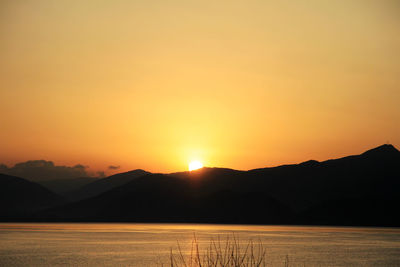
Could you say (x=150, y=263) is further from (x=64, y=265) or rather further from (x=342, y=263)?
(x=342, y=263)

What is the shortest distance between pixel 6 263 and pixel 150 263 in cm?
1657

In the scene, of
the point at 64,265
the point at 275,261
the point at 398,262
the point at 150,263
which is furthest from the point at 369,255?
the point at 64,265

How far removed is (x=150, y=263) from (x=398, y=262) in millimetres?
32262

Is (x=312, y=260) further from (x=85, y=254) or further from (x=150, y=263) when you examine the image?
(x=85, y=254)

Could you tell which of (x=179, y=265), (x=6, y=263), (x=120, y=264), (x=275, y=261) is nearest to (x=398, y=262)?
(x=275, y=261)

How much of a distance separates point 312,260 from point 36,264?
115 feet

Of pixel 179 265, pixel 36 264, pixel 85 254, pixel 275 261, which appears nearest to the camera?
pixel 179 265

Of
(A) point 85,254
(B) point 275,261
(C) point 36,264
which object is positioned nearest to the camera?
(C) point 36,264

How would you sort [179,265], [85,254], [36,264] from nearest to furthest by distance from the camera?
1. [179,265]
2. [36,264]
3. [85,254]

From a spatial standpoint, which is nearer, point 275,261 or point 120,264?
point 120,264

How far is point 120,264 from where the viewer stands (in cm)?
7031

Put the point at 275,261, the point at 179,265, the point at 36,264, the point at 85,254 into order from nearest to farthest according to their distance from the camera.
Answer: the point at 179,265
the point at 36,264
the point at 275,261
the point at 85,254

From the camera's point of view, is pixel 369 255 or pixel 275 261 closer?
pixel 275 261

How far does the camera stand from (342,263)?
251ft
